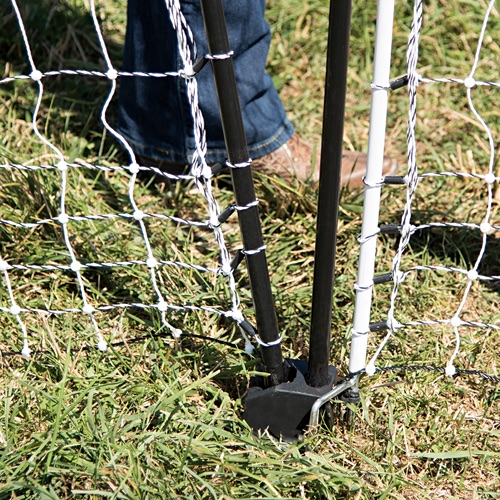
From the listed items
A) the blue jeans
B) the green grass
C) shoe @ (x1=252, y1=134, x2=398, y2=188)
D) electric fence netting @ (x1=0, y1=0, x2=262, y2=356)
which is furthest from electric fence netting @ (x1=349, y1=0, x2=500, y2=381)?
the blue jeans

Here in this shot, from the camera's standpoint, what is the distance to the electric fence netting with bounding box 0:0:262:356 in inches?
55.4

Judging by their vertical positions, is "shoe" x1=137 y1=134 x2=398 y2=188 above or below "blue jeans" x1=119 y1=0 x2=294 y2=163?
below

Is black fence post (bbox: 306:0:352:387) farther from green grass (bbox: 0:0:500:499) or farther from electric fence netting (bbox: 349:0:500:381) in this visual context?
green grass (bbox: 0:0:500:499)

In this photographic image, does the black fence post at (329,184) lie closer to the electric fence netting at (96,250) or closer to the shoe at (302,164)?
the electric fence netting at (96,250)

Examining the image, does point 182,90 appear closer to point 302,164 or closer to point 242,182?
point 302,164

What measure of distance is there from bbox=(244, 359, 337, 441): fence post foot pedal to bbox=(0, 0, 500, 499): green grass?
0.03 metres

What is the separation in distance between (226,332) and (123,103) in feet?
2.35

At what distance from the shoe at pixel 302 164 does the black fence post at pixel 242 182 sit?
0.70 metres

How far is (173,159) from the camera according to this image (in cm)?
184

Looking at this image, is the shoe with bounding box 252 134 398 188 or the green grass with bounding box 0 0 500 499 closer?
the green grass with bounding box 0 0 500 499

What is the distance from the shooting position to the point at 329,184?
3.62 feet

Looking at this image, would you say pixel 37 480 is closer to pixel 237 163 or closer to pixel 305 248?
pixel 237 163

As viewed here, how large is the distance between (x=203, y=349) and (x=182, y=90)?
65 cm

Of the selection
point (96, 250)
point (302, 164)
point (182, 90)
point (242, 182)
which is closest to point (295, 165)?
point (302, 164)
